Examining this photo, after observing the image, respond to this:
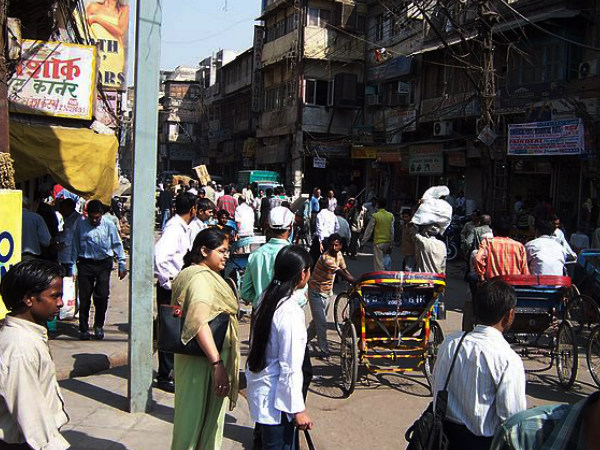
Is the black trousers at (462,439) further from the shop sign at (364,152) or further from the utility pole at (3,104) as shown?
the shop sign at (364,152)

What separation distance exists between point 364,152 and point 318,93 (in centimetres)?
537

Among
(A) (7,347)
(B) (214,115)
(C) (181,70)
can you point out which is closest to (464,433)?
(A) (7,347)

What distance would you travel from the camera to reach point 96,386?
5.69 m

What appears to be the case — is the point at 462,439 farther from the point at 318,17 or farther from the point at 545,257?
the point at 318,17

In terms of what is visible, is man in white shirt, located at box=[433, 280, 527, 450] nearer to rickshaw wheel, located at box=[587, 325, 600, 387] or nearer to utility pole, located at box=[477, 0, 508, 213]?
rickshaw wheel, located at box=[587, 325, 600, 387]

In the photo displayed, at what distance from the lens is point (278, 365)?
3.13 metres

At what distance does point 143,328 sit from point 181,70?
218 feet

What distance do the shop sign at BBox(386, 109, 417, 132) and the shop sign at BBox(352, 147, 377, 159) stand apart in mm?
1391

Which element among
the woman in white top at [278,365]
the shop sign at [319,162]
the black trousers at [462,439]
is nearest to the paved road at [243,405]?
the woman in white top at [278,365]

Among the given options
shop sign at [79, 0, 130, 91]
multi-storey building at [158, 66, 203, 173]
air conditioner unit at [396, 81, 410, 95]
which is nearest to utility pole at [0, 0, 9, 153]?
shop sign at [79, 0, 130, 91]

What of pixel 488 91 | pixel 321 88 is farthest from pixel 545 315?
pixel 321 88

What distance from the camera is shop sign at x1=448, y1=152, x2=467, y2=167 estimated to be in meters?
22.8

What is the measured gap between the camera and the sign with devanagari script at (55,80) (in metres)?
8.30

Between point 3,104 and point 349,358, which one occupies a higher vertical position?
point 3,104
